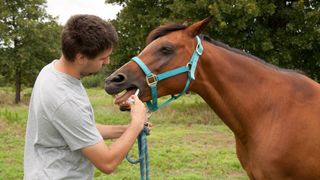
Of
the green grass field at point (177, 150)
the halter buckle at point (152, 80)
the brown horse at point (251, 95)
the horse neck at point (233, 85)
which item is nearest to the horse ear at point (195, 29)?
the brown horse at point (251, 95)

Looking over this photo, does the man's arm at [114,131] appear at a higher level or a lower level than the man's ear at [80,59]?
lower

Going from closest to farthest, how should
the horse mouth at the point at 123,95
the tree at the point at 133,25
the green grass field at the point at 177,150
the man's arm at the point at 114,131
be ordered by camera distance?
the man's arm at the point at 114,131, the horse mouth at the point at 123,95, the green grass field at the point at 177,150, the tree at the point at 133,25

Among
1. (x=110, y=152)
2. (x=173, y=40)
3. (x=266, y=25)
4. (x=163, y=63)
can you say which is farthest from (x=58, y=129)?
(x=266, y=25)

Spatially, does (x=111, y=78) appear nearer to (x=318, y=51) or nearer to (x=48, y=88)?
(x=48, y=88)

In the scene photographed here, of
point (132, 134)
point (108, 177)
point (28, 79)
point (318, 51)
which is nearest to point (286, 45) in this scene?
point (318, 51)

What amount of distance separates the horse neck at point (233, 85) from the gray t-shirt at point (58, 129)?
4.68ft

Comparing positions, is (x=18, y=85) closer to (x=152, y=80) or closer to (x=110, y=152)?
(x=152, y=80)

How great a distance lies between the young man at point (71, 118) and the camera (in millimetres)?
1980

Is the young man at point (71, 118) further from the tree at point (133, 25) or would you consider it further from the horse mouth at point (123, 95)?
the tree at point (133, 25)

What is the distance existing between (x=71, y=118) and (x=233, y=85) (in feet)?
5.60

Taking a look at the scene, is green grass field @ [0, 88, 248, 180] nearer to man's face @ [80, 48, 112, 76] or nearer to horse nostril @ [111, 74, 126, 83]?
horse nostril @ [111, 74, 126, 83]

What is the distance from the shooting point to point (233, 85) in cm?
327

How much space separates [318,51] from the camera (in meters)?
13.5

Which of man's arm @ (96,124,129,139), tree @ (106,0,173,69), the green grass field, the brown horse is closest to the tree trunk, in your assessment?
tree @ (106,0,173,69)
